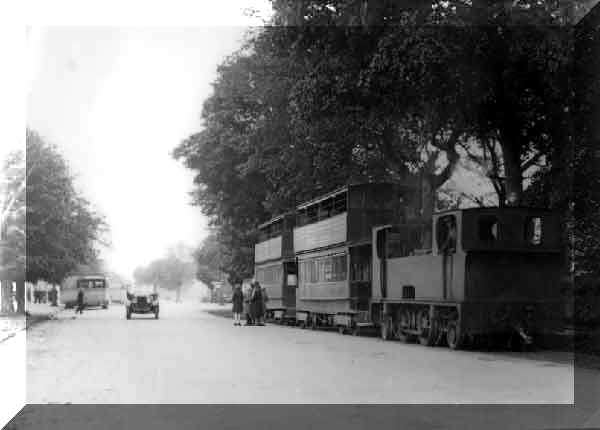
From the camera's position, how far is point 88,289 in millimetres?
70375

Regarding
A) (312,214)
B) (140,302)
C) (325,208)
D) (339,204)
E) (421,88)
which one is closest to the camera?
(421,88)

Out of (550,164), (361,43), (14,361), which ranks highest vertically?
(361,43)

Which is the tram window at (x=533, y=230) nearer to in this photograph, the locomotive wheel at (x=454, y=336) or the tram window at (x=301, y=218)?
the locomotive wheel at (x=454, y=336)

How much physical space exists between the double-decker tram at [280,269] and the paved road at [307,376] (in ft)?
53.8

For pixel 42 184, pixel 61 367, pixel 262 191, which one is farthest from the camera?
pixel 262 191

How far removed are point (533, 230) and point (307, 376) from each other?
9085 millimetres

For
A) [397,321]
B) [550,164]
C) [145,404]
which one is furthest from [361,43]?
[145,404]

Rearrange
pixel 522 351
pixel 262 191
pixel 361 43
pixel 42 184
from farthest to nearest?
pixel 262 191
pixel 42 184
pixel 361 43
pixel 522 351

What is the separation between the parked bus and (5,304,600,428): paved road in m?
47.9

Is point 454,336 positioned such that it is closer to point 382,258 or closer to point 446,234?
point 446,234

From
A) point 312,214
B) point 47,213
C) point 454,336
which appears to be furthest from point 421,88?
point 47,213

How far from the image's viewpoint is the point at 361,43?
2327cm

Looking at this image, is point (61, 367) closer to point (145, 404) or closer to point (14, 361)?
point (14, 361)

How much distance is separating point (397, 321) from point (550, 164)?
5.65 m
